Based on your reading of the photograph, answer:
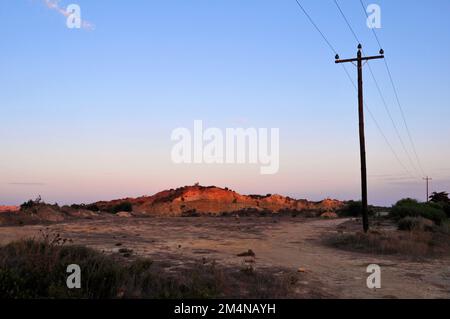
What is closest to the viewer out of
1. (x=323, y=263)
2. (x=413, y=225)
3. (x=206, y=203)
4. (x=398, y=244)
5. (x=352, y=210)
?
(x=323, y=263)

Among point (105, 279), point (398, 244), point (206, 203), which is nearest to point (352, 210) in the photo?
point (206, 203)

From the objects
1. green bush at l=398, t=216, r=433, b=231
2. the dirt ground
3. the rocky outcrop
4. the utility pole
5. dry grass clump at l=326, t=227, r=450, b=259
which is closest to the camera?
the dirt ground

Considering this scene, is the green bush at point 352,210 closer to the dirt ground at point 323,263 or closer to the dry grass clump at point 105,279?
the dirt ground at point 323,263

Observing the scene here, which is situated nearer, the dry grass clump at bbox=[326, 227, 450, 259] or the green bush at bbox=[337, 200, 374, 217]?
the dry grass clump at bbox=[326, 227, 450, 259]

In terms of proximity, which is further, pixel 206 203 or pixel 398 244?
pixel 206 203

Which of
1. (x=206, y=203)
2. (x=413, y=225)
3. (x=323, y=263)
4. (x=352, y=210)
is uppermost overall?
(x=206, y=203)

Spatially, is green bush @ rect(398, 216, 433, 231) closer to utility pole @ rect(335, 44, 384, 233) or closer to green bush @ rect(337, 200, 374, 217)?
utility pole @ rect(335, 44, 384, 233)

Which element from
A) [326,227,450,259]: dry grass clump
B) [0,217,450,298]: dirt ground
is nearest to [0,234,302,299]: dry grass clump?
[0,217,450,298]: dirt ground

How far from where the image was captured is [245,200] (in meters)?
69.9

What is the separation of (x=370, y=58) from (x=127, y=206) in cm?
4118

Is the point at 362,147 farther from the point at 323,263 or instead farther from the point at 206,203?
the point at 206,203

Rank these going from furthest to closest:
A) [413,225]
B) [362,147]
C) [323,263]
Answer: [413,225], [362,147], [323,263]
